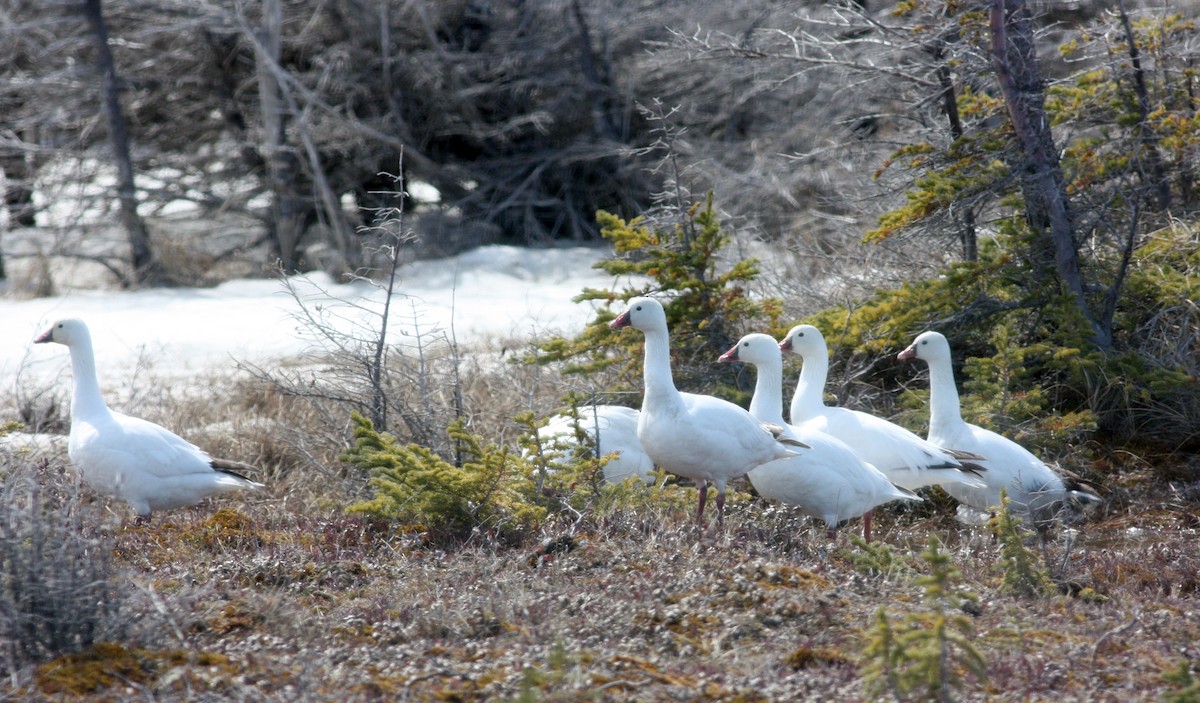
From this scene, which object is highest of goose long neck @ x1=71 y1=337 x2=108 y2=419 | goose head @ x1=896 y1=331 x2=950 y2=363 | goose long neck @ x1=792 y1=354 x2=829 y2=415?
goose long neck @ x1=71 y1=337 x2=108 y2=419

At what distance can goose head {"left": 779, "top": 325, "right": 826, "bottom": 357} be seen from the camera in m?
7.39

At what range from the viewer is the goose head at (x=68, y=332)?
7.36m

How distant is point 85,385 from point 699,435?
371 centimetres

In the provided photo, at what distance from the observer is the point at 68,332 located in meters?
7.42

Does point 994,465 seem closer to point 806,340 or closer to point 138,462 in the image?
point 806,340

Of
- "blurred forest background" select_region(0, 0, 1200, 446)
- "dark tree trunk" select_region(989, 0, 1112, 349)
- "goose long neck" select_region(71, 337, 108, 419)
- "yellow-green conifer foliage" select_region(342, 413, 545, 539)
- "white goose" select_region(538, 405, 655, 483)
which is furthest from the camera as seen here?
"blurred forest background" select_region(0, 0, 1200, 446)

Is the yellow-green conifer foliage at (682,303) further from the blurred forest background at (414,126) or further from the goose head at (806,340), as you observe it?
the blurred forest background at (414,126)

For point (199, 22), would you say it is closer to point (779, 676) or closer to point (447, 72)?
point (447, 72)

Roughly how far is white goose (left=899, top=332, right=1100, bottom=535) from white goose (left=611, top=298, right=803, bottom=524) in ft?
4.35

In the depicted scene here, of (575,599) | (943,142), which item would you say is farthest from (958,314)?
(575,599)

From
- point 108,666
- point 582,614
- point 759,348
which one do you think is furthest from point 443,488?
point 759,348

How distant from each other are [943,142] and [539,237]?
7.58 m

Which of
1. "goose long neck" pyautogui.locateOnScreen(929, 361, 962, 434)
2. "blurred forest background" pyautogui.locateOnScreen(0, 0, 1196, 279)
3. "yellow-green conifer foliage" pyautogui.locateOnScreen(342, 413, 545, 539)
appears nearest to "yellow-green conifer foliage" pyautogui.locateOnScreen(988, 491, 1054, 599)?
"goose long neck" pyautogui.locateOnScreen(929, 361, 962, 434)

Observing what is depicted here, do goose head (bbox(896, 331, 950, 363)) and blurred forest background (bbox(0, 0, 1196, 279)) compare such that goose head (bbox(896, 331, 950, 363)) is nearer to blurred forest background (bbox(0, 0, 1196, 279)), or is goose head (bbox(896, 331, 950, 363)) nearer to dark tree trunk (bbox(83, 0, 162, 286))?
blurred forest background (bbox(0, 0, 1196, 279))
